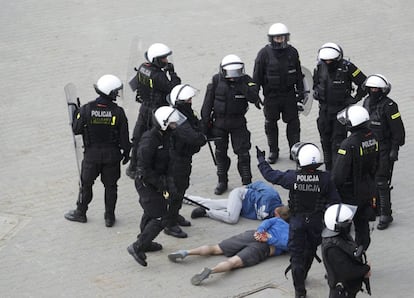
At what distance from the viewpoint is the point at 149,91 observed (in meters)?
13.8

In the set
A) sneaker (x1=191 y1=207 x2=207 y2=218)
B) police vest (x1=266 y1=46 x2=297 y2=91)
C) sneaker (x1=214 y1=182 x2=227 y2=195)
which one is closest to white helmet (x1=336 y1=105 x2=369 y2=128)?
sneaker (x1=191 y1=207 x2=207 y2=218)

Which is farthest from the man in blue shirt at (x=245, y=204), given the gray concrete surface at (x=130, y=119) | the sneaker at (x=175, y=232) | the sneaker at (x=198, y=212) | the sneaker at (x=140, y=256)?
the sneaker at (x=140, y=256)

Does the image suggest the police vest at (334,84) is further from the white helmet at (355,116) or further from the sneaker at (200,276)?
the sneaker at (200,276)

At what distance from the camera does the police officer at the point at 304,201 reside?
1109 centimetres

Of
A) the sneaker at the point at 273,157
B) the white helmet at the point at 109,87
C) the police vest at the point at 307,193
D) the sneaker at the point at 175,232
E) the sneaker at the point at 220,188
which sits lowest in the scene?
the sneaker at the point at 175,232

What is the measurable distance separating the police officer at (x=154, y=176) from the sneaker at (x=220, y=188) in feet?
6.31

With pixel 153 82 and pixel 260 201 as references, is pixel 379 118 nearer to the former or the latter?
pixel 260 201

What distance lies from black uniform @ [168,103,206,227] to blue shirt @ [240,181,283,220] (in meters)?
0.94

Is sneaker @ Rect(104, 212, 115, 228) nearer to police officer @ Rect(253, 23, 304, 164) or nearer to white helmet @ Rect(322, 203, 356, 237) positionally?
police officer @ Rect(253, 23, 304, 164)

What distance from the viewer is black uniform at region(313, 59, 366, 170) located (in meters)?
13.8

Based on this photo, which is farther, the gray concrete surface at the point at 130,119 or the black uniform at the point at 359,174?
the gray concrete surface at the point at 130,119

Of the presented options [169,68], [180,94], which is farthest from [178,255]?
[169,68]

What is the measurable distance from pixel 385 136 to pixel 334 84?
1345 millimetres

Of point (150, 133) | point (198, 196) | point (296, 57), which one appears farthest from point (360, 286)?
point (296, 57)
